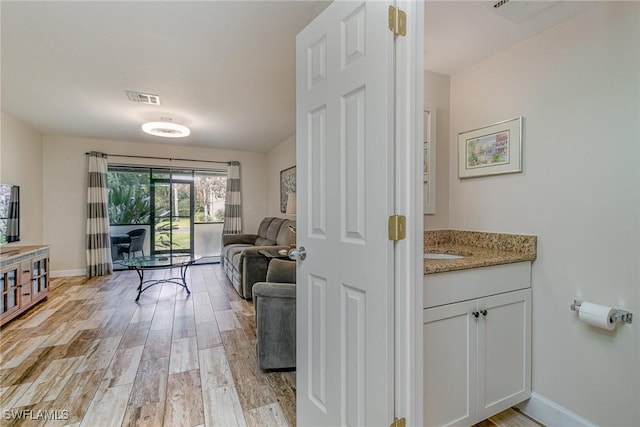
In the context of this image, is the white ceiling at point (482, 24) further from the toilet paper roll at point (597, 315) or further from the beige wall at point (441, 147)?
the toilet paper roll at point (597, 315)

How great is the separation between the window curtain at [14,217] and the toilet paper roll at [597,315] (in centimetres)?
547

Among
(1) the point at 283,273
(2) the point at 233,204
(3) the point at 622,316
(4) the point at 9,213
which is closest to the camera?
(3) the point at 622,316

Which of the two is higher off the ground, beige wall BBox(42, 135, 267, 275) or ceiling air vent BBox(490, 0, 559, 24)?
ceiling air vent BBox(490, 0, 559, 24)

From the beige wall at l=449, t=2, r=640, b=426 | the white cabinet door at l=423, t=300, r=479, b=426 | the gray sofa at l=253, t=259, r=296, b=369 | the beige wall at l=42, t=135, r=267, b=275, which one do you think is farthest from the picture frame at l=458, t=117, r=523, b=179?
the beige wall at l=42, t=135, r=267, b=275

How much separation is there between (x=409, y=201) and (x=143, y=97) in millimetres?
3264

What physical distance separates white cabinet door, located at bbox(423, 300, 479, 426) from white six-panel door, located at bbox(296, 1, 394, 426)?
1.14ft

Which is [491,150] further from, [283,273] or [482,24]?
[283,273]

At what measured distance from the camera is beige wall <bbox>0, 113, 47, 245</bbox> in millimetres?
3664

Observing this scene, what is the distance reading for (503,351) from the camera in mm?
1549

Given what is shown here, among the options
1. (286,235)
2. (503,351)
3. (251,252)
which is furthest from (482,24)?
(286,235)

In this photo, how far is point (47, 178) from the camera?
4.77m

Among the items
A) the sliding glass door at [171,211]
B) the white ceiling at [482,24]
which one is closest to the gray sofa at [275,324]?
the white ceiling at [482,24]

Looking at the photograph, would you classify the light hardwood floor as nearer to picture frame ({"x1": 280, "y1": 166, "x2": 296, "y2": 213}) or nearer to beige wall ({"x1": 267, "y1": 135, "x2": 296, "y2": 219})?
picture frame ({"x1": 280, "y1": 166, "x2": 296, "y2": 213})

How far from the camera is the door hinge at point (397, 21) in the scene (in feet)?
3.29
